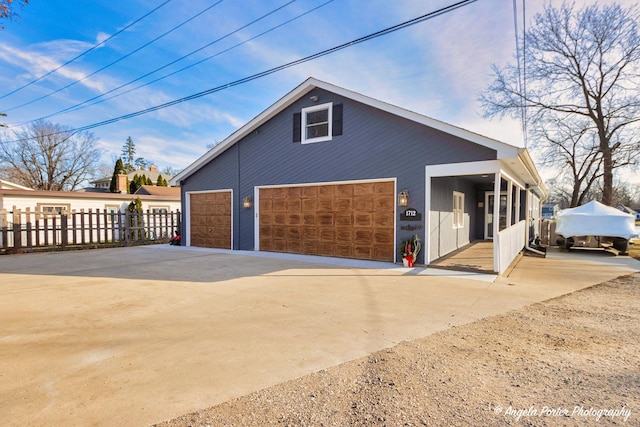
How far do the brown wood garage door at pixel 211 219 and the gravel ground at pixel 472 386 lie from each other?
979cm

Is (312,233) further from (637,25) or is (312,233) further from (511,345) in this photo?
(637,25)

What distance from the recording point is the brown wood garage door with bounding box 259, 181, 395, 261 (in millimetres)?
8797

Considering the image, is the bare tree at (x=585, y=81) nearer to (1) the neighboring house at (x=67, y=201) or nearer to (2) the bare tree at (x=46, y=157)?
(1) the neighboring house at (x=67, y=201)

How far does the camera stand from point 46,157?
28.7 metres

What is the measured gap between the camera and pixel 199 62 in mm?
10930

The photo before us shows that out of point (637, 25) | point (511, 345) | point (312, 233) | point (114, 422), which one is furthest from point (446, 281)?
point (637, 25)

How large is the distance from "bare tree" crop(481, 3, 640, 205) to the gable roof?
1332cm

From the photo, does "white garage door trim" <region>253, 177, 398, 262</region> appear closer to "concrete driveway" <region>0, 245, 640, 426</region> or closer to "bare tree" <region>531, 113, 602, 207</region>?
"concrete driveway" <region>0, 245, 640, 426</region>

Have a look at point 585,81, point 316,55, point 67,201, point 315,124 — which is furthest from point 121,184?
point 585,81

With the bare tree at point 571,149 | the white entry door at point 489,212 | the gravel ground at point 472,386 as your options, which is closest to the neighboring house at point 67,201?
the gravel ground at point 472,386

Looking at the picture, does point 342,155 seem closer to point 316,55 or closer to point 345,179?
point 345,179

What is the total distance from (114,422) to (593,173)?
92.9ft

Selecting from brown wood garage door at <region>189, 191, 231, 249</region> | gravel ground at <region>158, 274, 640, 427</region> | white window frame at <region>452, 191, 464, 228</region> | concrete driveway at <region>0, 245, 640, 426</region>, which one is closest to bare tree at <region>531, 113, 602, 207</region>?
white window frame at <region>452, 191, 464, 228</region>

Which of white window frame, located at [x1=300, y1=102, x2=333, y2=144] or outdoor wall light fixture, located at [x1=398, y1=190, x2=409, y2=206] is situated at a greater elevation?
white window frame, located at [x1=300, y1=102, x2=333, y2=144]
